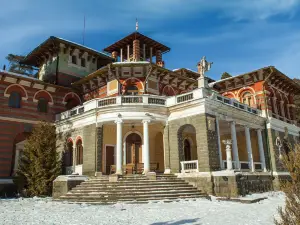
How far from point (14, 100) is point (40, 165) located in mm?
7705

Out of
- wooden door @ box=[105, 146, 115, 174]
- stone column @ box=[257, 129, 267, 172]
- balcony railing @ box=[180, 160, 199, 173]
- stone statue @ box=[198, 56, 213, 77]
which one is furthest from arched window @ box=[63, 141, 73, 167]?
stone column @ box=[257, 129, 267, 172]

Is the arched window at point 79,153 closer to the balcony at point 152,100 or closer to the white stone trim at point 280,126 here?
the balcony at point 152,100

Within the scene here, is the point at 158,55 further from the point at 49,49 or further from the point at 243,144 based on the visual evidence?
the point at 243,144

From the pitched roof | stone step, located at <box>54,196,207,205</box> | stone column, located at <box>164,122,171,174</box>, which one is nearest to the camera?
stone step, located at <box>54,196,207,205</box>

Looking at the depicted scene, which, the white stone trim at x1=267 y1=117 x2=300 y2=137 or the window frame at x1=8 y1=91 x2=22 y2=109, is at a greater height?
the window frame at x1=8 y1=91 x2=22 y2=109

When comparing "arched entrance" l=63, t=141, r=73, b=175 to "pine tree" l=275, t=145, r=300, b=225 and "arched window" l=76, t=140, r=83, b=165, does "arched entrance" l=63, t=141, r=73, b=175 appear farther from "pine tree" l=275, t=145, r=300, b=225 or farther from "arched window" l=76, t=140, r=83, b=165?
"pine tree" l=275, t=145, r=300, b=225

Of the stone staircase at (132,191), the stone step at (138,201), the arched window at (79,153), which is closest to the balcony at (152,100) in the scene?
the arched window at (79,153)

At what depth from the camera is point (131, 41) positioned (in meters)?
30.5

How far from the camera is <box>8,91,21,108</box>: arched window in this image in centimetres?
2464

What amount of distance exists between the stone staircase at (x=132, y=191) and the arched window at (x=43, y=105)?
11101mm

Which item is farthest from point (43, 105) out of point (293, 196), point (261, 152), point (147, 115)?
point (293, 196)

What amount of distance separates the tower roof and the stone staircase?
16334 mm

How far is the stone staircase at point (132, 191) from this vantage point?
611 inches

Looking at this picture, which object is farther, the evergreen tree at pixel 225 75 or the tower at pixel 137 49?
the evergreen tree at pixel 225 75
